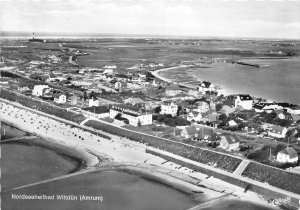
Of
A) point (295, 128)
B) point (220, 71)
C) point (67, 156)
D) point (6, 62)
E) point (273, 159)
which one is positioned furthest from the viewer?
point (220, 71)

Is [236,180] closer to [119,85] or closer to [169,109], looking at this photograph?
[169,109]

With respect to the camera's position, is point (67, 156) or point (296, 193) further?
point (67, 156)

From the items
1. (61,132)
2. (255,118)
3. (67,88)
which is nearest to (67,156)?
(61,132)

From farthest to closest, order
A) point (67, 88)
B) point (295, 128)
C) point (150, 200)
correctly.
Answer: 1. point (67, 88)
2. point (295, 128)
3. point (150, 200)

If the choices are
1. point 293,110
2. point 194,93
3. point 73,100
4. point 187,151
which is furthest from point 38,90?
point 293,110

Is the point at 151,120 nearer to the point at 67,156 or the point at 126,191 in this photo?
the point at 67,156

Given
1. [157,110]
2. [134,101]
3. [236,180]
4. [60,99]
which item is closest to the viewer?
[236,180]
